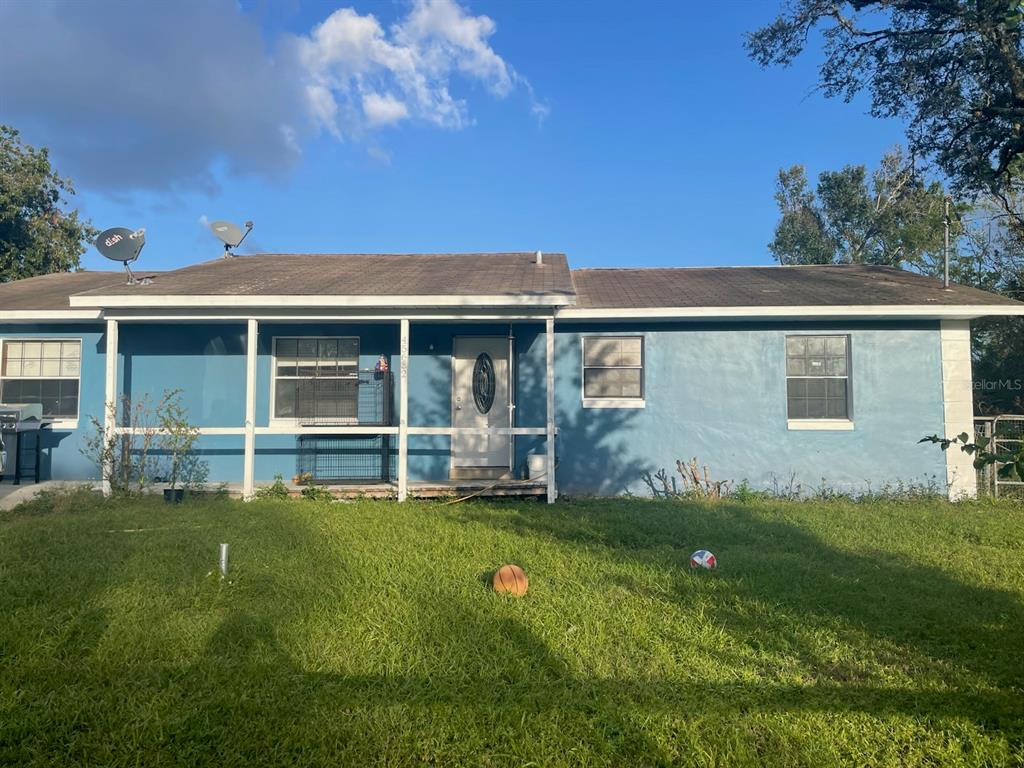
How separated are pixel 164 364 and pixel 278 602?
703 cm

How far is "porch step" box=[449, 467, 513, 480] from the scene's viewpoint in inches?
402

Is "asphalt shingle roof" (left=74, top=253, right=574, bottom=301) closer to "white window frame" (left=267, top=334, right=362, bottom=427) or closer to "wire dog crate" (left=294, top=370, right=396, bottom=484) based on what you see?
"white window frame" (left=267, top=334, right=362, bottom=427)

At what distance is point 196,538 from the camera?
6.51m

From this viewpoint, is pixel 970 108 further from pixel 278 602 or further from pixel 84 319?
pixel 84 319

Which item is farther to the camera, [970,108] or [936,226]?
[936,226]

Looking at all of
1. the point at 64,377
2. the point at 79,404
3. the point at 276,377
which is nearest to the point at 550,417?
the point at 276,377

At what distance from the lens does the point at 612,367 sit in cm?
1018

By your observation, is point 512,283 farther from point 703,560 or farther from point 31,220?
point 31,220

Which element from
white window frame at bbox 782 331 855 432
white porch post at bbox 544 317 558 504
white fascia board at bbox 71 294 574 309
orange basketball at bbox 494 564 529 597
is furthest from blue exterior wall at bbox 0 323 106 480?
white window frame at bbox 782 331 855 432

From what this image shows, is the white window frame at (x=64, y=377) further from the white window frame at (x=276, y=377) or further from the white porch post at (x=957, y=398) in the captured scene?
the white porch post at (x=957, y=398)

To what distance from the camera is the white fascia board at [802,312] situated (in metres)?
9.27

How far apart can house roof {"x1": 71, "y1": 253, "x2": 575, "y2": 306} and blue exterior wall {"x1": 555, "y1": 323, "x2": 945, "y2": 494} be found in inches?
58.7

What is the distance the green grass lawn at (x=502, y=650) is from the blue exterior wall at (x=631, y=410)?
10.2 feet

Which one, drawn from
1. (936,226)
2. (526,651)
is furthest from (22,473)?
(936,226)
